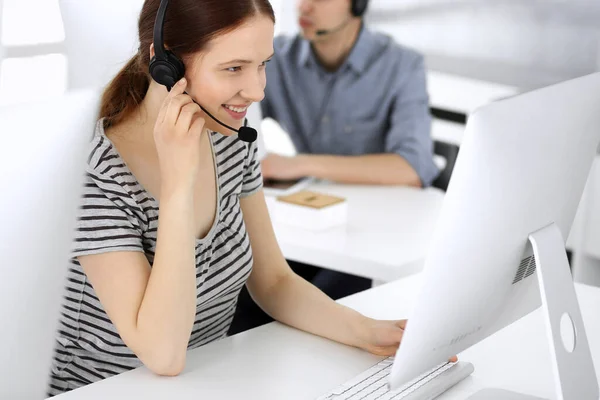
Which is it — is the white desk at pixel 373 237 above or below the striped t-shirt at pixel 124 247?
below

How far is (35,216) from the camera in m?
0.86

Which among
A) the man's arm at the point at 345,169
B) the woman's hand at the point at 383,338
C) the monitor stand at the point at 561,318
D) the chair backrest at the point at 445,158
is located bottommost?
the chair backrest at the point at 445,158

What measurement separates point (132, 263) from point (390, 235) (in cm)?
92

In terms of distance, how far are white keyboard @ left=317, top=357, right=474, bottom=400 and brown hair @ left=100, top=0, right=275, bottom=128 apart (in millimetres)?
556

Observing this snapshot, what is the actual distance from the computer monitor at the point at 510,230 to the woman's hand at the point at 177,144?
0.45 metres

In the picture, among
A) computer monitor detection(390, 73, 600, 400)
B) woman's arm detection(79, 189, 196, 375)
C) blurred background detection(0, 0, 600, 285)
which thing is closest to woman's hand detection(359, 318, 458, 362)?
→ computer monitor detection(390, 73, 600, 400)

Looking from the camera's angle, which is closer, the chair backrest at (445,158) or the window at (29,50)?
the chair backrest at (445,158)

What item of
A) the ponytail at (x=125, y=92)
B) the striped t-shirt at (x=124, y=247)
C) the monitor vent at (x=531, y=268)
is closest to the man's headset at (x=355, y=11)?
the striped t-shirt at (x=124, y=247)

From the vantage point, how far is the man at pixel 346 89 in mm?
2791

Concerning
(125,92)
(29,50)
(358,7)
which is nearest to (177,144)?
(125,92)

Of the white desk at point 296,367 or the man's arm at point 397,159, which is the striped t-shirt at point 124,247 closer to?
the white desk at point 296,367

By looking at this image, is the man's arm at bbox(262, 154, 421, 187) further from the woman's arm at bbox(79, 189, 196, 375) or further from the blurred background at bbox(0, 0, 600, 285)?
the woman's arm at bbox(79, 189, 196, 375)

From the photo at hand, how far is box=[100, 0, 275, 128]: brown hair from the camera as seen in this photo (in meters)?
1.39

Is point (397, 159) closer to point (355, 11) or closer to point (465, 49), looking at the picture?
point (355, 11)
